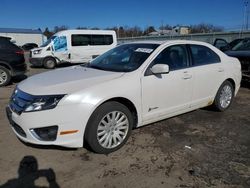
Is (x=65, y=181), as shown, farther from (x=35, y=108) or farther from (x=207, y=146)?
(x=207, y=146)

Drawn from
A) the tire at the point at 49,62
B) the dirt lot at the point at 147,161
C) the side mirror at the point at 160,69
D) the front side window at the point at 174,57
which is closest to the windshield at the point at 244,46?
the dirt lot at the point at 147,161

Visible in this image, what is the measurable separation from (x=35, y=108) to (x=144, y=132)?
2.05m

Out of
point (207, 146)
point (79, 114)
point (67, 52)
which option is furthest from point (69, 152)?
point (67, 52)

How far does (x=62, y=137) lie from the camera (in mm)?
3625

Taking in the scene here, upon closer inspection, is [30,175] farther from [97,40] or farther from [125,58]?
[97,40]

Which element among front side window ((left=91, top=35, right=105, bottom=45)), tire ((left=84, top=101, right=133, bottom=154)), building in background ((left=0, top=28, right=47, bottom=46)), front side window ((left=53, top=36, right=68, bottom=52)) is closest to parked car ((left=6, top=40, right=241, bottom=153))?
tire ((left=84, top=101, right=133, bottom=154))

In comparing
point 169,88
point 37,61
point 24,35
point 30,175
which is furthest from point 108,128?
point 24,35

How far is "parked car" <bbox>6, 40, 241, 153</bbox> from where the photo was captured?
3.59m

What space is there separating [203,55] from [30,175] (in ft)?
12.5

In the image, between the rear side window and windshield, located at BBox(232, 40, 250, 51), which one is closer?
windshield, located at BBox(232, 40, 250, 51)

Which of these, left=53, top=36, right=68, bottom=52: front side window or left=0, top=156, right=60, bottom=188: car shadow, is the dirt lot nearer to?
left=0, top=156, right=60, bottom=188: car shadow

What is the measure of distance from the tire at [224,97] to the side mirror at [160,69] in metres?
1.99

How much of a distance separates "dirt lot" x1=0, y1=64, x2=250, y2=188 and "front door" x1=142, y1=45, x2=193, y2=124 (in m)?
0.43

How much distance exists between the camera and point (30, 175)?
3.41 m
